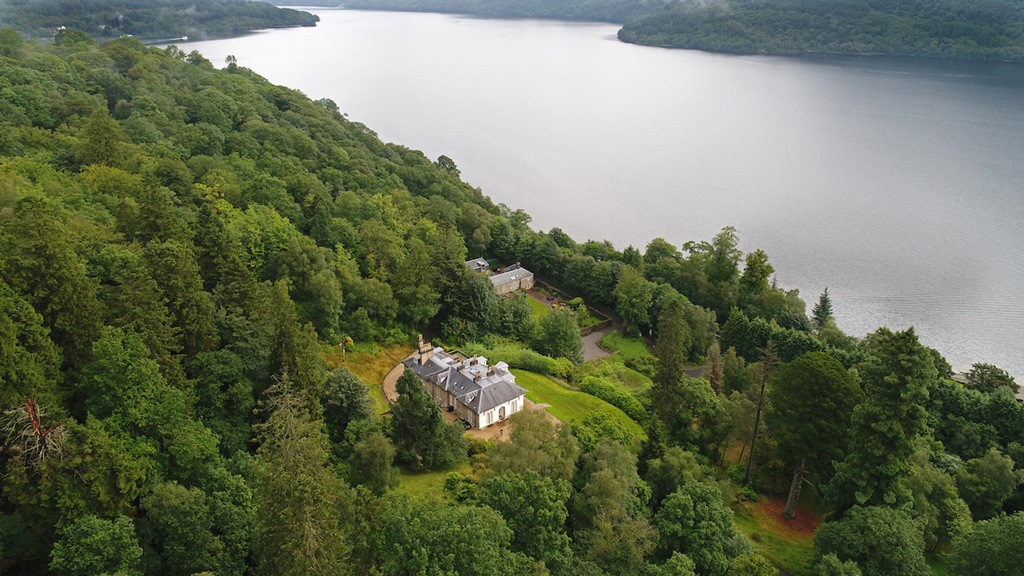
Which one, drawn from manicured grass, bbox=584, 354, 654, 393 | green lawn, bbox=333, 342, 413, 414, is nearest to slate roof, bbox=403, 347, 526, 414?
green lawn, bbox=333, 342, 413, 414

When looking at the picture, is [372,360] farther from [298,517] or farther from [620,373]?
[298,517]

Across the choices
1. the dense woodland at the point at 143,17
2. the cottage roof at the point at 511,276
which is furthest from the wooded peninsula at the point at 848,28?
the cottage roof at the point at 511,276

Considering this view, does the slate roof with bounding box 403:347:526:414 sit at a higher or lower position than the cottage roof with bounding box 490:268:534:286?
higher

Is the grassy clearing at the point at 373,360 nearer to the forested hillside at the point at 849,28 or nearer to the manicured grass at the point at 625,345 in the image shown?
the manicured grass at the point at 625,345

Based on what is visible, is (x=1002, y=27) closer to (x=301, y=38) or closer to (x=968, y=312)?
(x=968, y=312)

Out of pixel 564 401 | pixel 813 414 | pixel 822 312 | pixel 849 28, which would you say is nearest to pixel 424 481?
pixel 564 401

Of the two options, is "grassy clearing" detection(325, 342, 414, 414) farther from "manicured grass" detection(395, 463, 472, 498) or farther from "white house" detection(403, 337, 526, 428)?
"manicured grass" detection(395, 463, 472, 498)
